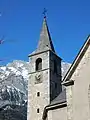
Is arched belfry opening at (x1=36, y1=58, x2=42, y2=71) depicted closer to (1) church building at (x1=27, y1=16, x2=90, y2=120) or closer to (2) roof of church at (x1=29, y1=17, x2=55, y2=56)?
(1) church building at (x1=27, y1=16, x2=90, y2=120)

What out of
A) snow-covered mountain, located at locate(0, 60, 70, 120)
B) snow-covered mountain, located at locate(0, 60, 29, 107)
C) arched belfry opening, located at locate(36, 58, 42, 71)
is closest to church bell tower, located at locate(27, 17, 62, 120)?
arched belfry opening, located at locate(36, 58, 42, 71)

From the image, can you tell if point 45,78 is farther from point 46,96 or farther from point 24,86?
point 24,86

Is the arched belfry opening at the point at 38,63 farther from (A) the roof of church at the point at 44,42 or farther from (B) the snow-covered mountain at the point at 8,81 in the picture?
(B) the snow-covered mountain at the point at 8,81

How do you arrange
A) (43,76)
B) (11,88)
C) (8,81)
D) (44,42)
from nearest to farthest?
(8,81), (43,76), (44,42), (11,88)

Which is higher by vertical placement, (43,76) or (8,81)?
(43,76)

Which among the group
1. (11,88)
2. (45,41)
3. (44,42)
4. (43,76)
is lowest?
(43,76)

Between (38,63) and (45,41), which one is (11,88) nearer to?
(45,41)

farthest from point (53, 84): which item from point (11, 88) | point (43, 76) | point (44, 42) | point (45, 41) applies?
point (11, 88)

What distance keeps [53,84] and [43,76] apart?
1709 mm

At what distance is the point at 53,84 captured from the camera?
140 ft

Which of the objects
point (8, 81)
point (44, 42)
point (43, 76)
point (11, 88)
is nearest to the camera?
point (8, 81)

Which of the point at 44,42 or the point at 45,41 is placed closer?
the point at 44,42

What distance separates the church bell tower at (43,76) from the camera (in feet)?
133

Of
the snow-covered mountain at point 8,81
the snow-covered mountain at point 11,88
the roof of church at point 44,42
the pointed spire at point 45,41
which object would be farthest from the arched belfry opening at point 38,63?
the snow-covered mountain at point 8,81
